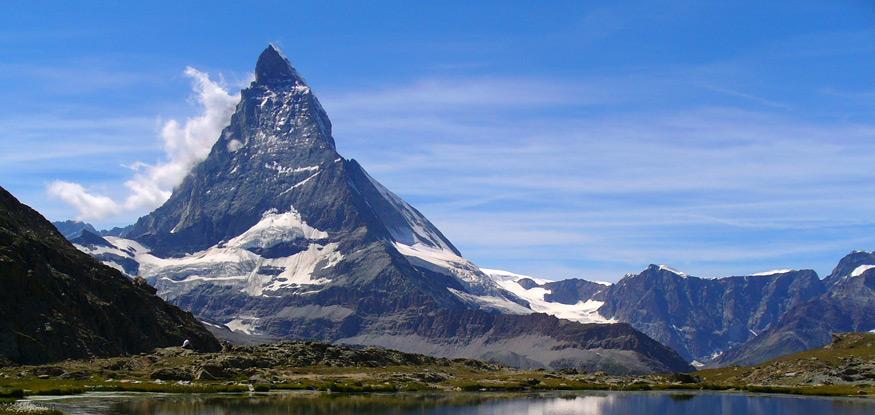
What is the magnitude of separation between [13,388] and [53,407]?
30.5m

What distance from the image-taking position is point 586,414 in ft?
645

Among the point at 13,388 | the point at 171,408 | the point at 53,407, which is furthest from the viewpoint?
the point at 13,388

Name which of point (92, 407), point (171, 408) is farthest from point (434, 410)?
point (92, 407)

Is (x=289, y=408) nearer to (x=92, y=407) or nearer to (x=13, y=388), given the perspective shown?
(x=92, y=407)

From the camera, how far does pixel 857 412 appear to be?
196 m

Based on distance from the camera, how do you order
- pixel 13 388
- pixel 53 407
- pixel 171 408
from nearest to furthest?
1. pixel 53 407
2. pixel 171 408
3. pixel 13 388

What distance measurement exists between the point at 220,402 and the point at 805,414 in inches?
4073

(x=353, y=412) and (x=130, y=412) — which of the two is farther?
(x=353, y=412)

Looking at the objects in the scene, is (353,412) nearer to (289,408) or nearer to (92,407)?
(289,408)

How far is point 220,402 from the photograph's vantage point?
630 feet

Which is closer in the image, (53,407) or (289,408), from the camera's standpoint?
(53,407)

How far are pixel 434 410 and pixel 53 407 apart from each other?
64868 millimetres

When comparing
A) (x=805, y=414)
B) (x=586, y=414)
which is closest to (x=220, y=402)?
(x=586, y=414)

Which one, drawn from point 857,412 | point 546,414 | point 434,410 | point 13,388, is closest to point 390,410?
point 434,410
